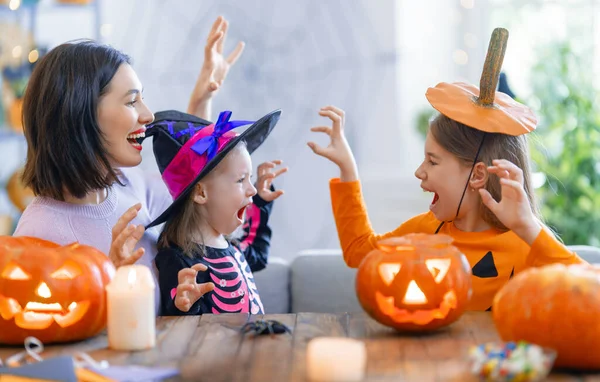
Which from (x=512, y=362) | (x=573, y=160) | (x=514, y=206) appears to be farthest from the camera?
(x=573, y=160)

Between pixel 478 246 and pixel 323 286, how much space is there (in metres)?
0.77

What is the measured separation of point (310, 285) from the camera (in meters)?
2.50

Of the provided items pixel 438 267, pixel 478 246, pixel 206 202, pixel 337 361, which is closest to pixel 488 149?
pixel 478 246

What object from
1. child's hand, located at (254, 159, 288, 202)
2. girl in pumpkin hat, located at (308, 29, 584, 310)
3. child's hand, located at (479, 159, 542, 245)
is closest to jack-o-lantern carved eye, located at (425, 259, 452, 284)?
child's hand, located at (479, 159, 542, 245)

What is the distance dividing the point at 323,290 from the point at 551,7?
99.6 inches

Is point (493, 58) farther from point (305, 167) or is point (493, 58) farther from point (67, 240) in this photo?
point (305, 167)

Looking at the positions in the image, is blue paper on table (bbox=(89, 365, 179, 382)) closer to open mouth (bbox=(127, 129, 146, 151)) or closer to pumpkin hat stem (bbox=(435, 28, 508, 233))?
open mouth (bbox=(127, 129, 146, 151))

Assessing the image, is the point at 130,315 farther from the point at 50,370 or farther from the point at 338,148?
the point at 338,148

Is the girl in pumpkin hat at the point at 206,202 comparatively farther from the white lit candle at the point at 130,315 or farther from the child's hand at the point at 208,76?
the white lit candle at the point at 130,315

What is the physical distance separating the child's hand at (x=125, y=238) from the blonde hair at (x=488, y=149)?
79 centimetres

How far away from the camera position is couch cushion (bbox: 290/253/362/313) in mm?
2467

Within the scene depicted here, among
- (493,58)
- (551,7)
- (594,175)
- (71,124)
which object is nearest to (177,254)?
(71,124)

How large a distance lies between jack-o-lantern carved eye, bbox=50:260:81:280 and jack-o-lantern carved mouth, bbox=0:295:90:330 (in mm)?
49

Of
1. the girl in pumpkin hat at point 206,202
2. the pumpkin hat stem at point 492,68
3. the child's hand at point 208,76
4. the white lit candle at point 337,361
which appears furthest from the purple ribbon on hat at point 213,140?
the white lit candle at point 337,361
